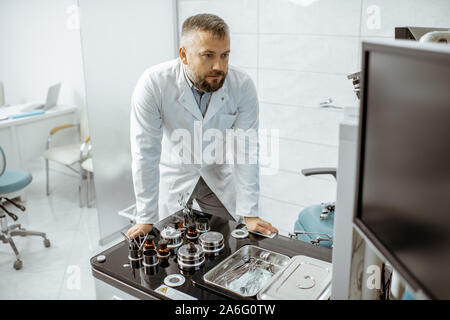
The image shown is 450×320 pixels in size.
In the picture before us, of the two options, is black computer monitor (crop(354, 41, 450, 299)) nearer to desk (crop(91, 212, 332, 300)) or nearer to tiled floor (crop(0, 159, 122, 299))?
desk (crop(91, 212, 332, 300))

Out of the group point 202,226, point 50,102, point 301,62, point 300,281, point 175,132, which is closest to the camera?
point 300,281

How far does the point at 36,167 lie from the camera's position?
15.1 ft

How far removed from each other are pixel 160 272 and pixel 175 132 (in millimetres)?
901

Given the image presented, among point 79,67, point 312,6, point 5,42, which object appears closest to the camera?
point 312,6

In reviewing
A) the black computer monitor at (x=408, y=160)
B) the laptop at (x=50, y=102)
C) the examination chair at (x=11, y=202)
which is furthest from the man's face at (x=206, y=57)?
the laptop at (x=50, y=102)

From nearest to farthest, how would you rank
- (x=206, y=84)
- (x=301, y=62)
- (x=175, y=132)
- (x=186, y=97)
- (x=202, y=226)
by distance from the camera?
(x=202, y=226) < (x=206, y=84) < (x=186, y=97) < (x=175, y=132) < (x=301, y=62)

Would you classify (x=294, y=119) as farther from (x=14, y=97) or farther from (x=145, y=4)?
(x=14, y=97)

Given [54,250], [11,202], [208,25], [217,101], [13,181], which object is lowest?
[54,250]

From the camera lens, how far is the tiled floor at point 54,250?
2.78 metres

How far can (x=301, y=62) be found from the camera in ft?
9.68

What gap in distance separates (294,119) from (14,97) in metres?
3.63

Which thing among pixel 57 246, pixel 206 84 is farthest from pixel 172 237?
pixel 57 246

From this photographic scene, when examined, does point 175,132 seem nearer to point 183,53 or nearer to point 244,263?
point 183,53
